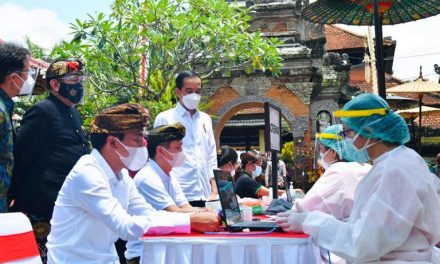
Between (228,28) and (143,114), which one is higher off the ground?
(228,28)

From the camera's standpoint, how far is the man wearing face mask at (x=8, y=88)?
3283 mm

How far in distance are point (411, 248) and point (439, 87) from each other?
13.1 metres

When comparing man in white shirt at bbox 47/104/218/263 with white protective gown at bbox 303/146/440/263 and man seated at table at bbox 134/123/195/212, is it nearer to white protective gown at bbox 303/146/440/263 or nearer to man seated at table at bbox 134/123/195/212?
man seated at table at bbox 134/123/195/212

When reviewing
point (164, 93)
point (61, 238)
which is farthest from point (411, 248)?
point (164, 93)

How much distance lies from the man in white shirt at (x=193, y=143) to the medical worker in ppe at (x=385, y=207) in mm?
2123

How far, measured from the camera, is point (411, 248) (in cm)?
257

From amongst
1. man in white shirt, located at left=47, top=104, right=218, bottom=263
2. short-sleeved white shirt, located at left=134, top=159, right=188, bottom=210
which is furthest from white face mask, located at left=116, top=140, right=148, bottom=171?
short-sleeved white shirt, located at left=134, top=159, right=188, bottom=210

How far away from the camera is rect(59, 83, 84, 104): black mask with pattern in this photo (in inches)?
148

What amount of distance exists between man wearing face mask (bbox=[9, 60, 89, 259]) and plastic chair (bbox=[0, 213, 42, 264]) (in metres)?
1.31

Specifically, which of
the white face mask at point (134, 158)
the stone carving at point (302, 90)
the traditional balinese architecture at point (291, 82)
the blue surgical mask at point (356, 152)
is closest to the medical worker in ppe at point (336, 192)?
the blue surgical mask at point (356, 152)

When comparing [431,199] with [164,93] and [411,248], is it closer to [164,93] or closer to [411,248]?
[411,248]

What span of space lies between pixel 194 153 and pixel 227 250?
223 cm

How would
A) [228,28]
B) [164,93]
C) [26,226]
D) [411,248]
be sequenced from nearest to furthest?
[26,226] → [411,248] → [228,28] → [164,93]

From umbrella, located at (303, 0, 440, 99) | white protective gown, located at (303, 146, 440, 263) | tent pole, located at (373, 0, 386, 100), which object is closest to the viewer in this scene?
white protective gown, located at (303, 146, 440, 263)
